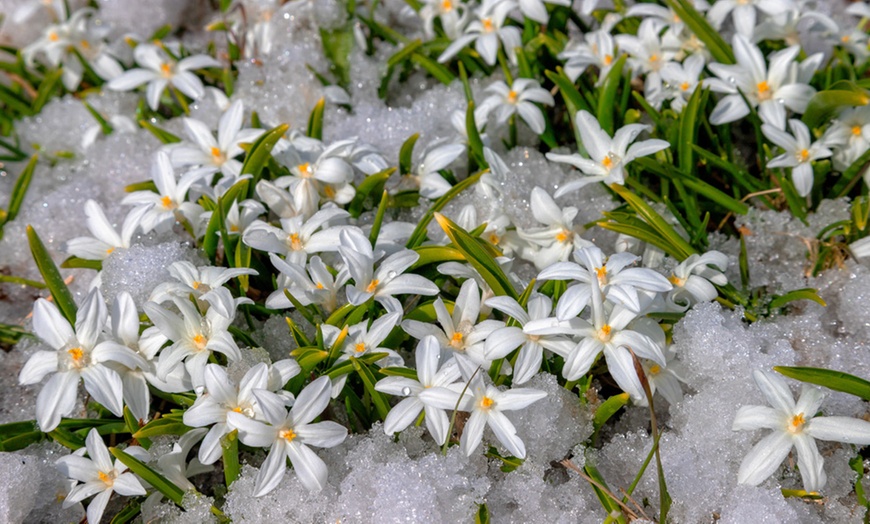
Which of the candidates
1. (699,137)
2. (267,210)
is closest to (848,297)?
A: (699,137)

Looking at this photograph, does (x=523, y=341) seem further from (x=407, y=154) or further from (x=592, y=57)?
(x=592, y=57)

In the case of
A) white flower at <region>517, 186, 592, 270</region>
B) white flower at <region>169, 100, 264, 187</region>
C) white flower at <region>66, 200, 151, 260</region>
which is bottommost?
white flower at <region>517, 186, 592, 270</region>

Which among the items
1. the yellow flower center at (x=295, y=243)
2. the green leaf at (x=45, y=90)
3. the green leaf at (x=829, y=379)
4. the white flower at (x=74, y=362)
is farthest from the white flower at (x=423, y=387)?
the green leaf at (x=45, y=90)

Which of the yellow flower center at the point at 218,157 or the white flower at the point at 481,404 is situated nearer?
the white flower at the point at 481,404

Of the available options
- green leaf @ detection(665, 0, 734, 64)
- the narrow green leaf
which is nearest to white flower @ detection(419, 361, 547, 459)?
green leaf @ detection(665, 0, 734, 64)

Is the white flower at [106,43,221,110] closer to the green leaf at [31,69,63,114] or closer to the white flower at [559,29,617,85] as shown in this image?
the green leaf at [31,69,63,114]

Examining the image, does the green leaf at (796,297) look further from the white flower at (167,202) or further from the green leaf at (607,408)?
the white flower at (167,202)
